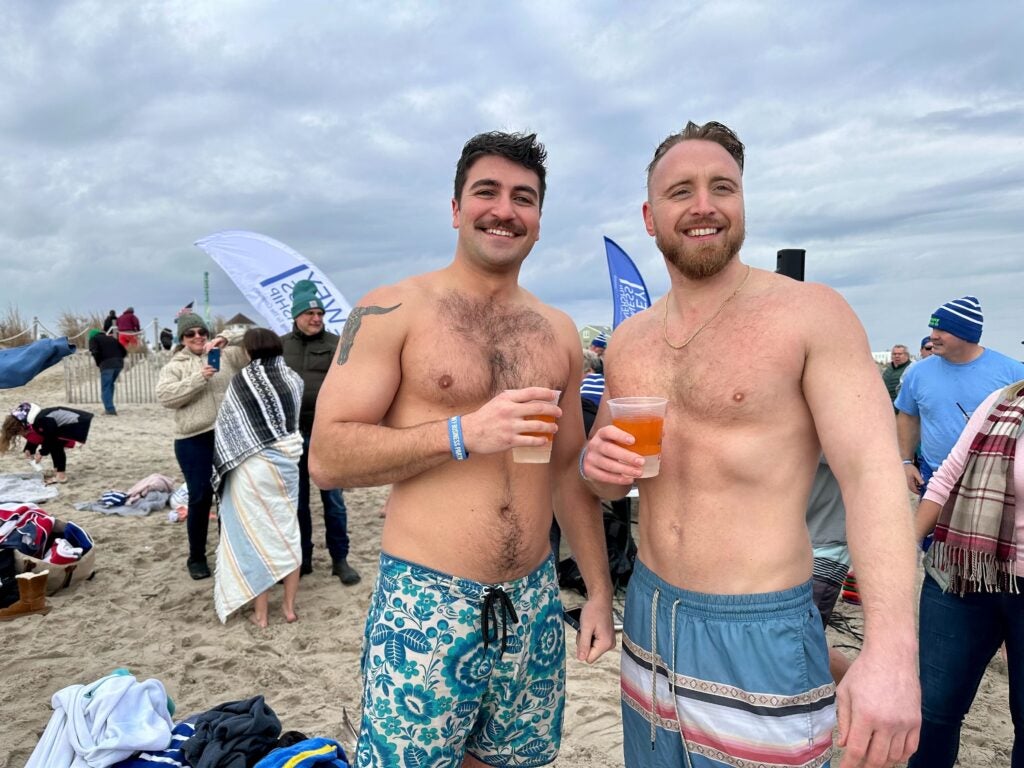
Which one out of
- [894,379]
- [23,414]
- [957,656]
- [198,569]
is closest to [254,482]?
[198,569]

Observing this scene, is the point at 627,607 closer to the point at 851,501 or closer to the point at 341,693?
the point at 851,501

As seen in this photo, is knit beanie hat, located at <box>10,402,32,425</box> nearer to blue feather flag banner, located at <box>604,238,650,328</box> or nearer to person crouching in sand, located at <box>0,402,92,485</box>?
person crouching in sand, located at <box>0,402,92,485</box>

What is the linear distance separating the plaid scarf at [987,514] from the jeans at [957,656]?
0.08 metres

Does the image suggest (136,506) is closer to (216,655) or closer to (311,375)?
(311,375)

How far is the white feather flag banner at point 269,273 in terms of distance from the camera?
23.4 feet

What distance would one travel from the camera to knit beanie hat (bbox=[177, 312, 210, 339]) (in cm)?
510

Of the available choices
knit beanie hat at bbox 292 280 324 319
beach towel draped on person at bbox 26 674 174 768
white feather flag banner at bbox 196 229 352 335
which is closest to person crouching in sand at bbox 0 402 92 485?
white feather flag banner at bbox 196 229 352 335

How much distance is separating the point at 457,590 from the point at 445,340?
0.73 metres

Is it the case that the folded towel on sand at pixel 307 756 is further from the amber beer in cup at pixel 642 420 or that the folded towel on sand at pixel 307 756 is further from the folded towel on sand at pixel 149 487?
the folded towel on sand at pixel 149 487

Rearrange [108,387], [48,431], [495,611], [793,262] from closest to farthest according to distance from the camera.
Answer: [495,611]
[793,262]
[48,431]
[108,387]

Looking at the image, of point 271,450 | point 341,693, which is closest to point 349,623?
point 341,693

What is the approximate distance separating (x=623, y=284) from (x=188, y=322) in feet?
17.8

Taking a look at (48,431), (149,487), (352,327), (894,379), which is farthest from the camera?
(894,379)

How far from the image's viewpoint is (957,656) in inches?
86.4
